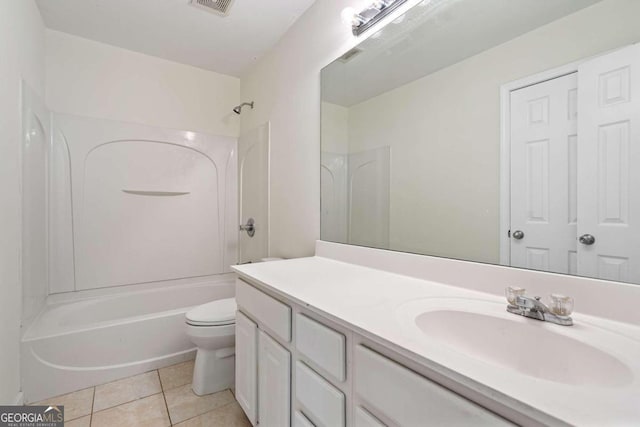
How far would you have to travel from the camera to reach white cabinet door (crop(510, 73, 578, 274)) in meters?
0.81

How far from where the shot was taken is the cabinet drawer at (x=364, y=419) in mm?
656

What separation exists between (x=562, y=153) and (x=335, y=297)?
2.60ft

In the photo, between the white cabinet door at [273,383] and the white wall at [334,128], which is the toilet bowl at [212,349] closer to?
the white cabinet door at [273,383]

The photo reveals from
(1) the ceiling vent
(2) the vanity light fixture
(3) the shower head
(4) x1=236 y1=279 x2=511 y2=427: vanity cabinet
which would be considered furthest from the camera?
(3) the shower head

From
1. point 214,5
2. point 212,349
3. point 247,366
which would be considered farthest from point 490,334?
point 214,5

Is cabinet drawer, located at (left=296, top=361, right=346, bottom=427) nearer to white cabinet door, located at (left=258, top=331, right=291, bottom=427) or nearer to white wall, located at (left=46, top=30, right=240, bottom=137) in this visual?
white cabinet door, located at (left=258, top=331, right=291, bottom=427)

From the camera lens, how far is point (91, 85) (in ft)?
7.19

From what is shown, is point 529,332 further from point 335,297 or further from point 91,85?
point 91,85

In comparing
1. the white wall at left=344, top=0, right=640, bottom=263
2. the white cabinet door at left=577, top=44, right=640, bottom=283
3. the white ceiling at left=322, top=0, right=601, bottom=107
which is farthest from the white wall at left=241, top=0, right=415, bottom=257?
the white cabinet door at left=577, top=44, right=640, bottom=283

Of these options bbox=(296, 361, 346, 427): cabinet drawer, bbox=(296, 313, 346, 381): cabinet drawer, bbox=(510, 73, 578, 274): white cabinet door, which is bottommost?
bbox=(296, 361, 346, 427): cabinet drawer

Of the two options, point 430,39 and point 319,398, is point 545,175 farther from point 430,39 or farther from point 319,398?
point 319,398

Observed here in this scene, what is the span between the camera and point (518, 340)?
74cm

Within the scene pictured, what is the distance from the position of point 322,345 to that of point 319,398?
0.16 m

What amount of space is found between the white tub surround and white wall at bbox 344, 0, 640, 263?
13cm
